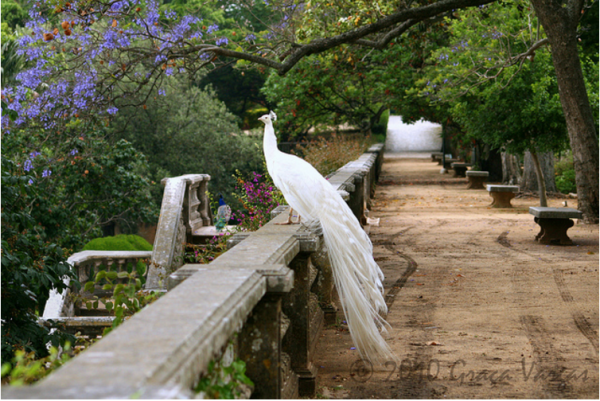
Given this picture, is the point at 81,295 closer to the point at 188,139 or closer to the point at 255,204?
the point at 255,204

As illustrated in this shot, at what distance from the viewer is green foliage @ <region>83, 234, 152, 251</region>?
1488 cm

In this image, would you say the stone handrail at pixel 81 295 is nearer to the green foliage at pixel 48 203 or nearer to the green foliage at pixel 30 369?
the green foliage at pixel 48 203

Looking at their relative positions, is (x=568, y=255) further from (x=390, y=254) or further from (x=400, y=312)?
(x=400, y=312)

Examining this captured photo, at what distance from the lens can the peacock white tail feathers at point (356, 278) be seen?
437cm

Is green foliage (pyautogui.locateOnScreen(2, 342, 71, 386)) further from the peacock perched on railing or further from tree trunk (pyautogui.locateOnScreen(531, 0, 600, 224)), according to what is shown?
tree trunk (pyautogui.locateOnScreen(531, 0, 600, 224))

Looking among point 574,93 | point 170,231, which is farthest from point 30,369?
point 170,231

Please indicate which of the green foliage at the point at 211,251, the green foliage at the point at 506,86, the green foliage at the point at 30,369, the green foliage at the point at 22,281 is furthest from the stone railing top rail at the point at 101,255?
the green foliage at the point at 30,369

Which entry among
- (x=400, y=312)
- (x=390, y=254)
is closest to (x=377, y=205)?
(x=390, y=254)

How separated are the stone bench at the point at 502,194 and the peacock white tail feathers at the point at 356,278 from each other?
1287 cm

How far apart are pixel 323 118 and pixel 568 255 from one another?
659 inches

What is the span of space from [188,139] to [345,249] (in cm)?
2372

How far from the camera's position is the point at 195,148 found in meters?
28.1

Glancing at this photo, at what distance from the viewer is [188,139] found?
27625 millimetres

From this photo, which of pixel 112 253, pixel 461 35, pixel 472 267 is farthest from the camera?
pixel 461 35
